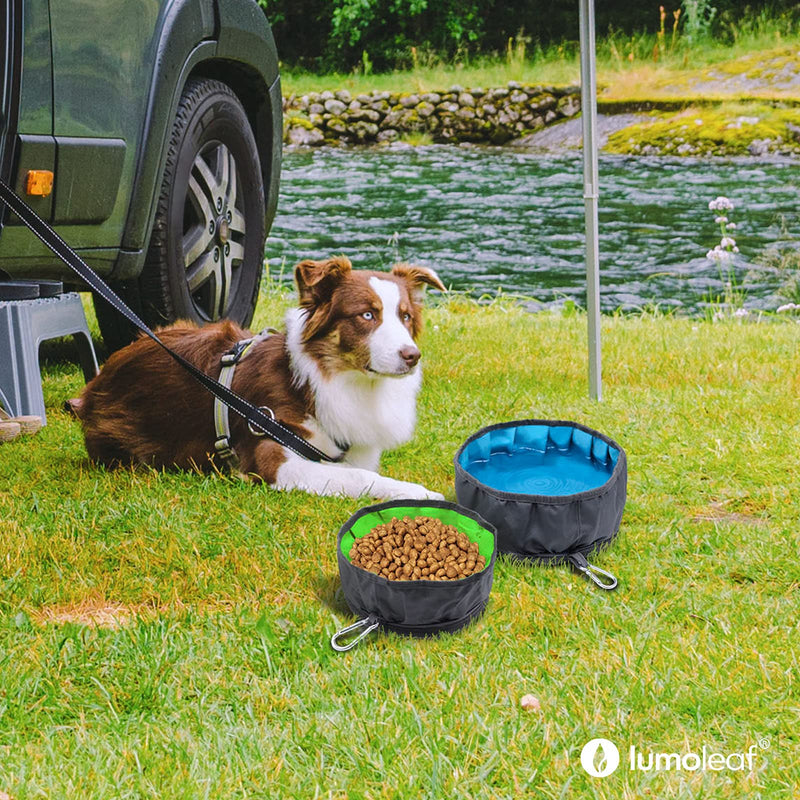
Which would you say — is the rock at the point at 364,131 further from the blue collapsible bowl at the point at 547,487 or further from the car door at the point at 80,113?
the blue collapsible bowl at the point at 547,487

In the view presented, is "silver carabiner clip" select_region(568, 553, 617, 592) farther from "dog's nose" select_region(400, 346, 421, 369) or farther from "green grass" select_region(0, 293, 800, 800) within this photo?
"dog's nose" select_region(400, 346, 421, 369)

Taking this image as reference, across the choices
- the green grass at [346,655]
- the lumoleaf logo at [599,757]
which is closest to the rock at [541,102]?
the green grass at [346,655]

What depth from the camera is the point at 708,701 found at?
1.86 meters

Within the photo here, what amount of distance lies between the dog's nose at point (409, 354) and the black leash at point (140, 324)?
1.21 ft

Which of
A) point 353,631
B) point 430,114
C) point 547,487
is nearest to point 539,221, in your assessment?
point 430,114

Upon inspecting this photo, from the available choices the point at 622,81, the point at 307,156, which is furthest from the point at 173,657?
the point at 622,81

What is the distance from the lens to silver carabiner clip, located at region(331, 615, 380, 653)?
79.8 inches

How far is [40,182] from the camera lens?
2877mm

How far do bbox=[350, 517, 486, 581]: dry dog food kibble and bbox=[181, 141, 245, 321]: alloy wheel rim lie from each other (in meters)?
1.79

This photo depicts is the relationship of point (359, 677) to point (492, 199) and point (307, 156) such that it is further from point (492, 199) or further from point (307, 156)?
point (307, 156)

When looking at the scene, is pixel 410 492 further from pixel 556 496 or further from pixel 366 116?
pixel 366 116

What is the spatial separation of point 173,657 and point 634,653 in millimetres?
903

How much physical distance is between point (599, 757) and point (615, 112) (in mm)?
10816

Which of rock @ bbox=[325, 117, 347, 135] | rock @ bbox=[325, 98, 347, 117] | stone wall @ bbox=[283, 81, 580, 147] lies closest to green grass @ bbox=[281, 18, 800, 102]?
stone wall @ bbox=[283, 81, 580, 147]
